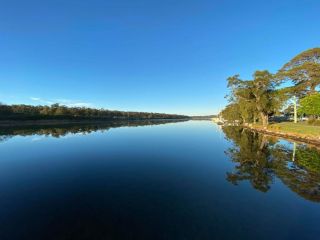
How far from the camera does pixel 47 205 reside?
9.92 m

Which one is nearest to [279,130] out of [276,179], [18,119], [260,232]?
[276,179]

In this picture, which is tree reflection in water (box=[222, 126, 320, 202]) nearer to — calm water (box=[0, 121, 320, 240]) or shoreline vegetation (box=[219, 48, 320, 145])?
calm water (box=[0, 121, 320, 240])

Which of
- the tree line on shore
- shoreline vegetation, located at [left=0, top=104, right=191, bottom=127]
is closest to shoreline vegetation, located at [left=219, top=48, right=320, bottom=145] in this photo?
the tree line on shore

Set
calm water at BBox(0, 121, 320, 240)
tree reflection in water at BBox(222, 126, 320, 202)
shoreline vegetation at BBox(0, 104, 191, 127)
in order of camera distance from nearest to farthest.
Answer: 1. calm water at BBox(0, 121, 320, 240)
2. tree reflection in water at BBox(222, 126, 320, 202)
3. shoreline vegetation at BBox(0, 104, 191, 127)

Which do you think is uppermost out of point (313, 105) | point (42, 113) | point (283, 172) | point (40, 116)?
point (313, 105)

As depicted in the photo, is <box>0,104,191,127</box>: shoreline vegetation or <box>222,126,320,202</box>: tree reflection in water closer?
<box>222,126,320,202</box>: tree reflection in water

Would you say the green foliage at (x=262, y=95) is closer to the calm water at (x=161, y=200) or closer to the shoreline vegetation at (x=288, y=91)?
the shoreline vegetation at (x=288, y=91)

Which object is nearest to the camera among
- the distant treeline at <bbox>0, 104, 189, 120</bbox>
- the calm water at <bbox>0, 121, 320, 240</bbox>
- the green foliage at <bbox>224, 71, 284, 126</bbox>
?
the calm water at <bbox>0, 121, 320, 240</bbox>

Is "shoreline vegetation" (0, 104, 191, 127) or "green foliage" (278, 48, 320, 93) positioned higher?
"green foliage" (278, 48, 320, 93)

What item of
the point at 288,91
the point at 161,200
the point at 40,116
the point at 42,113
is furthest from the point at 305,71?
the point at 42,113

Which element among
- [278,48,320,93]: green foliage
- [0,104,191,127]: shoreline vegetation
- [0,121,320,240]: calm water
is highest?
[278,48,320,93]: green foliage

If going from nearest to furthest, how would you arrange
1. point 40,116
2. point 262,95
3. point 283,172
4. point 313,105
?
point 283,172
point 313,105
point 262,95
point 40,116

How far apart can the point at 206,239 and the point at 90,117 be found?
138 meters

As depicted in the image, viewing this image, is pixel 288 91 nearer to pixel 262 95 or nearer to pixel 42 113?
pixel 262 95
